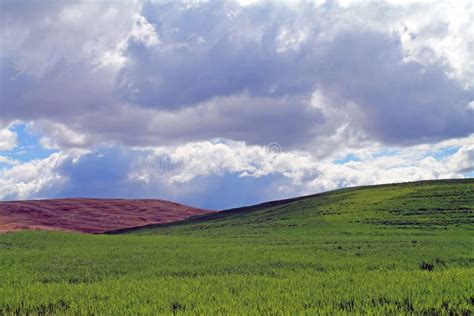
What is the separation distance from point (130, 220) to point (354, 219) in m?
60.3

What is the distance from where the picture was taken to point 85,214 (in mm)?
110312

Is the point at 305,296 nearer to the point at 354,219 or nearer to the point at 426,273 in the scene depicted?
the point at 426,273

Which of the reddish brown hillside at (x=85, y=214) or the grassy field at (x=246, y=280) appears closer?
the grassy field at (x=246, y=280)

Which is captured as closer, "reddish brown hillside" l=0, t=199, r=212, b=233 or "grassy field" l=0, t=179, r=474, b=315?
"grassy field" l=0, t=179, r=474, b=315

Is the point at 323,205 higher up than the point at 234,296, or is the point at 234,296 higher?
the point at 323,205

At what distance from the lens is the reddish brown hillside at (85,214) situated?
96.8m

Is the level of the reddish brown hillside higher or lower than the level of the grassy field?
higher

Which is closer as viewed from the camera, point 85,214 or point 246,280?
point 246,280

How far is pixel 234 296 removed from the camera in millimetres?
17375

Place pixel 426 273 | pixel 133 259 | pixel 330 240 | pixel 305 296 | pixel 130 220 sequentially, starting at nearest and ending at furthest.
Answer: pixel 305 296, pixel 426 273, pixel 133 259, pixel 330 240, pixel 130 220

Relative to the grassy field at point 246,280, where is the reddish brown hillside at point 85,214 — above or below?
above

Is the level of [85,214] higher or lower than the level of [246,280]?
higher

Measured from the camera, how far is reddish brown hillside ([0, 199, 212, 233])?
96.8 m

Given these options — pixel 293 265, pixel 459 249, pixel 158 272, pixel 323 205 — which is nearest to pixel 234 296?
pixel 158 272
